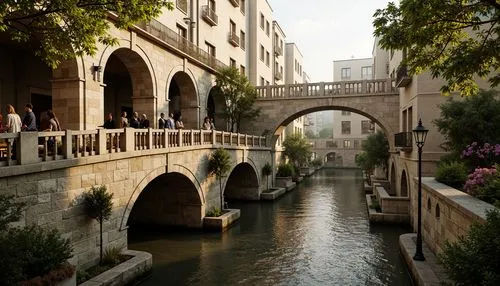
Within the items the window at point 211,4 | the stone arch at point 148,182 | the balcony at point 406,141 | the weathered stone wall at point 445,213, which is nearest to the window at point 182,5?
Answer: the window at point 211,4

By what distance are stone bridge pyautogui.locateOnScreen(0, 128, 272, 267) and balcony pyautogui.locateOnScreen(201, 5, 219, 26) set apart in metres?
8.47

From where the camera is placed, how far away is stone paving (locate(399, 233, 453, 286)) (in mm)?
8773

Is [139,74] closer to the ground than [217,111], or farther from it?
farther from it

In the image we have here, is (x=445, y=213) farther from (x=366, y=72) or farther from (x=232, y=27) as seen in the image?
(x=366, y=72)

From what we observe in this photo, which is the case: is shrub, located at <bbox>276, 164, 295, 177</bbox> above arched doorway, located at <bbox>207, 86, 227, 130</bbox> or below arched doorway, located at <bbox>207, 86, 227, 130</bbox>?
below

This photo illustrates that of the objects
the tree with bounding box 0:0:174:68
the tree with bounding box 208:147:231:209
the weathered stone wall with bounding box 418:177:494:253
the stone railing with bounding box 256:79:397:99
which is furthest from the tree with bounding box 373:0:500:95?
the stone railing with bounding box 256:79:397:99

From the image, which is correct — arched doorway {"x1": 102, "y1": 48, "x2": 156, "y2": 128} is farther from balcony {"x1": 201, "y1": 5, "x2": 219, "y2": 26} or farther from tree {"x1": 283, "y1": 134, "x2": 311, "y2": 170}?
tree {"x1": 283, "y1": 134, "x2": 311, "y2": 170}

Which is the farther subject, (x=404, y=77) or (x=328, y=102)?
(x=328, y=102)

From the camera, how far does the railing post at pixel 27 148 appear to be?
7.64m

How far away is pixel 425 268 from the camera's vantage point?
977 centimetres

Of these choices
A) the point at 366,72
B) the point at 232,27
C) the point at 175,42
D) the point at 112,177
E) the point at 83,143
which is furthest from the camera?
the point at 366,72

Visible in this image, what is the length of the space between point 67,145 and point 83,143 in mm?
723

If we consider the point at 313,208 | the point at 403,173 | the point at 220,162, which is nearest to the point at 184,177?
the point at 220,162

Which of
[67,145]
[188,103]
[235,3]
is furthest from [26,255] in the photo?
[235,3]
